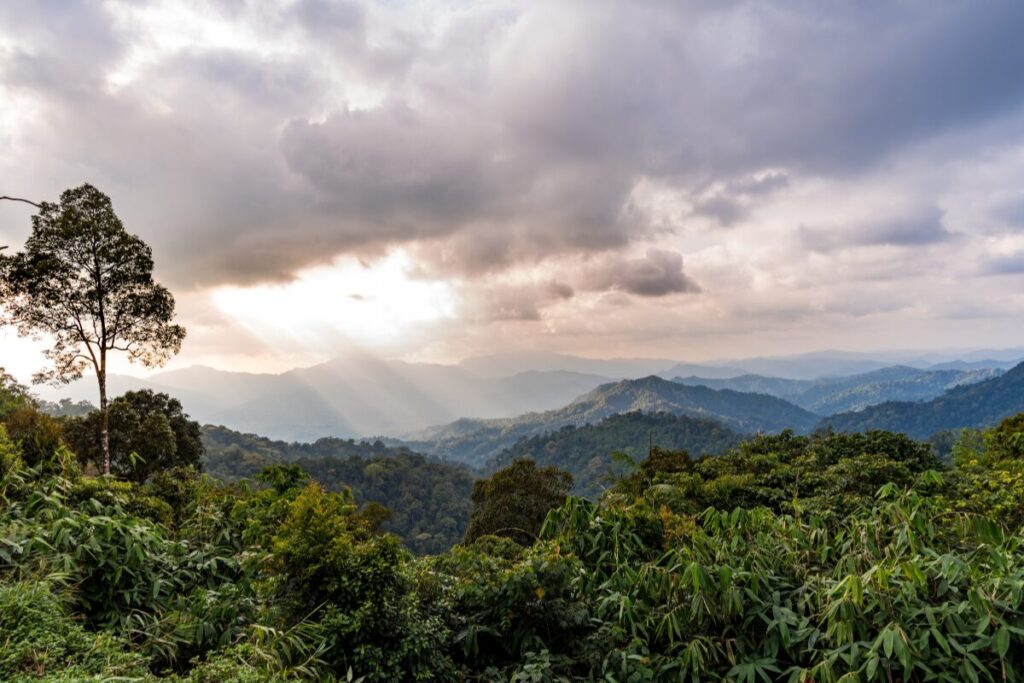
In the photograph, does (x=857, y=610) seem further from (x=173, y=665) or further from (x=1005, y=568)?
(x=173, y=665)

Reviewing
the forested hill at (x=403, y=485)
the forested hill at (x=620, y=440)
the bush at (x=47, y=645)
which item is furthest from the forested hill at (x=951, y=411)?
the bush at (x=47, y=645)

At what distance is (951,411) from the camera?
172250 mm

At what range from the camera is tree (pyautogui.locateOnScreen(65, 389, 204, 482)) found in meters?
17.7

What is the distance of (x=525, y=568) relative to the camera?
13.3 ft

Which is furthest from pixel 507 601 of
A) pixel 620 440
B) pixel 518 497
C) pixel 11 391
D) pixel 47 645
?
pixel 620 440

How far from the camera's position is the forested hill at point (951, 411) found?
6422 inches

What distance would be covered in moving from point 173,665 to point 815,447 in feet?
63.3

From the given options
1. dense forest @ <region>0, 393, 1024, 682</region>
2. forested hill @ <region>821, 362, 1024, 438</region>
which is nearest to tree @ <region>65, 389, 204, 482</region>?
dense forest @ <region>0, 393, 1024, 682</region>

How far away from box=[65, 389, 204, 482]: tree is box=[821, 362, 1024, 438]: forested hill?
183 meters

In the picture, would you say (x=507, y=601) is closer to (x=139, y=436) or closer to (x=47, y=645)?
(x=47, y=645)

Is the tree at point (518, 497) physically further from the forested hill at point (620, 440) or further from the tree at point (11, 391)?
the forested hill at point (620, 440)

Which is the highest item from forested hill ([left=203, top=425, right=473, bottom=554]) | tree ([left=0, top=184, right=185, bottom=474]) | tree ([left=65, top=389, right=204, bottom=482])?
tree ([left=0, top=184, right=185, bottom=474])

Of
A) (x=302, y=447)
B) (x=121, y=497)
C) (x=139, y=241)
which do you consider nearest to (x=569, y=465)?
(x=302, y=447)

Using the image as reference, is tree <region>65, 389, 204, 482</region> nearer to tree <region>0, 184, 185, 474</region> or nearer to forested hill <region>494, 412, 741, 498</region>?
tree <region>0, 184, 185, 474</region>
